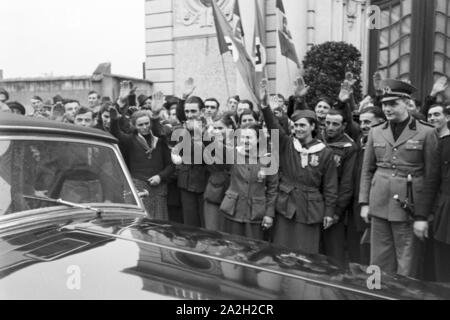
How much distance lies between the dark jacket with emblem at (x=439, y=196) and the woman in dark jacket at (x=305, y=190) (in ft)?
2.79

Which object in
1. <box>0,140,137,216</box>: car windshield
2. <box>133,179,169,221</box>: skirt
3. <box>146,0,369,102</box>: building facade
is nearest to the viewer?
<box>0,140,137,216</box>: car windshield

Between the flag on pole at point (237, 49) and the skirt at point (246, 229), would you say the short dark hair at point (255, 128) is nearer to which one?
the skirt at point (246, 229)

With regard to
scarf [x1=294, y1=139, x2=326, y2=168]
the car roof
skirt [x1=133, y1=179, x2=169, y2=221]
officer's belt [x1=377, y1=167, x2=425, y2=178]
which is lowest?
skirt [x1=133, y1=179, x2=169, y2=221]

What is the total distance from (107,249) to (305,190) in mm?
2661

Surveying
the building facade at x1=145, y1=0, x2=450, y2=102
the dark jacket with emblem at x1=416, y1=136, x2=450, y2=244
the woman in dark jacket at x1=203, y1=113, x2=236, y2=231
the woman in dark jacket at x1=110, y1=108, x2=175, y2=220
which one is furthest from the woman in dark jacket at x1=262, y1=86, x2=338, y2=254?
the building facade at x1=145, y1=0, x2=450, y2=102

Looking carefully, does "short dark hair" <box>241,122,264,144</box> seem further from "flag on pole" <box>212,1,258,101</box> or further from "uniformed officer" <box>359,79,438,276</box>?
"flag on pole" <box>212,1,258,101</box>

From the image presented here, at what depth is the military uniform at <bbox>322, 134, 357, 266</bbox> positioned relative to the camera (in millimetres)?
4945

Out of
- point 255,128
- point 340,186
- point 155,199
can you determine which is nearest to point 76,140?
point 255,128

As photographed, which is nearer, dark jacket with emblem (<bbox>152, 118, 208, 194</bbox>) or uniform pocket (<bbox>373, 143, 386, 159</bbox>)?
uniform pocket (<bbox>373, 143, 386, 159</bbox>)

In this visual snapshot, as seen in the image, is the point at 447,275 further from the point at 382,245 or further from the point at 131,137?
the point at 131,137

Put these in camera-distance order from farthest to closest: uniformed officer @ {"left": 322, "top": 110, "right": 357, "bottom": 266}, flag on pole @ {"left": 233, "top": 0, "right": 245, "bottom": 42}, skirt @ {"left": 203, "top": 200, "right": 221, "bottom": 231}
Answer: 1. flag on pole @ {"left": 233, "top": 0, "right": 245, "bottom": 42}
2. skirt @ {"left": 203, "top": 200, "right": 221, "bottom": 231}
3. uniformed officer @ {"left": 322, "top": 110, "right": 357, "bottom": 266}

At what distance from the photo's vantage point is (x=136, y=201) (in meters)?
3.50

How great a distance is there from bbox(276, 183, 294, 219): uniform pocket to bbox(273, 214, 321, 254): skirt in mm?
78

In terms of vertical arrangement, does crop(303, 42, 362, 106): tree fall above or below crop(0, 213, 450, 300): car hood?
above
